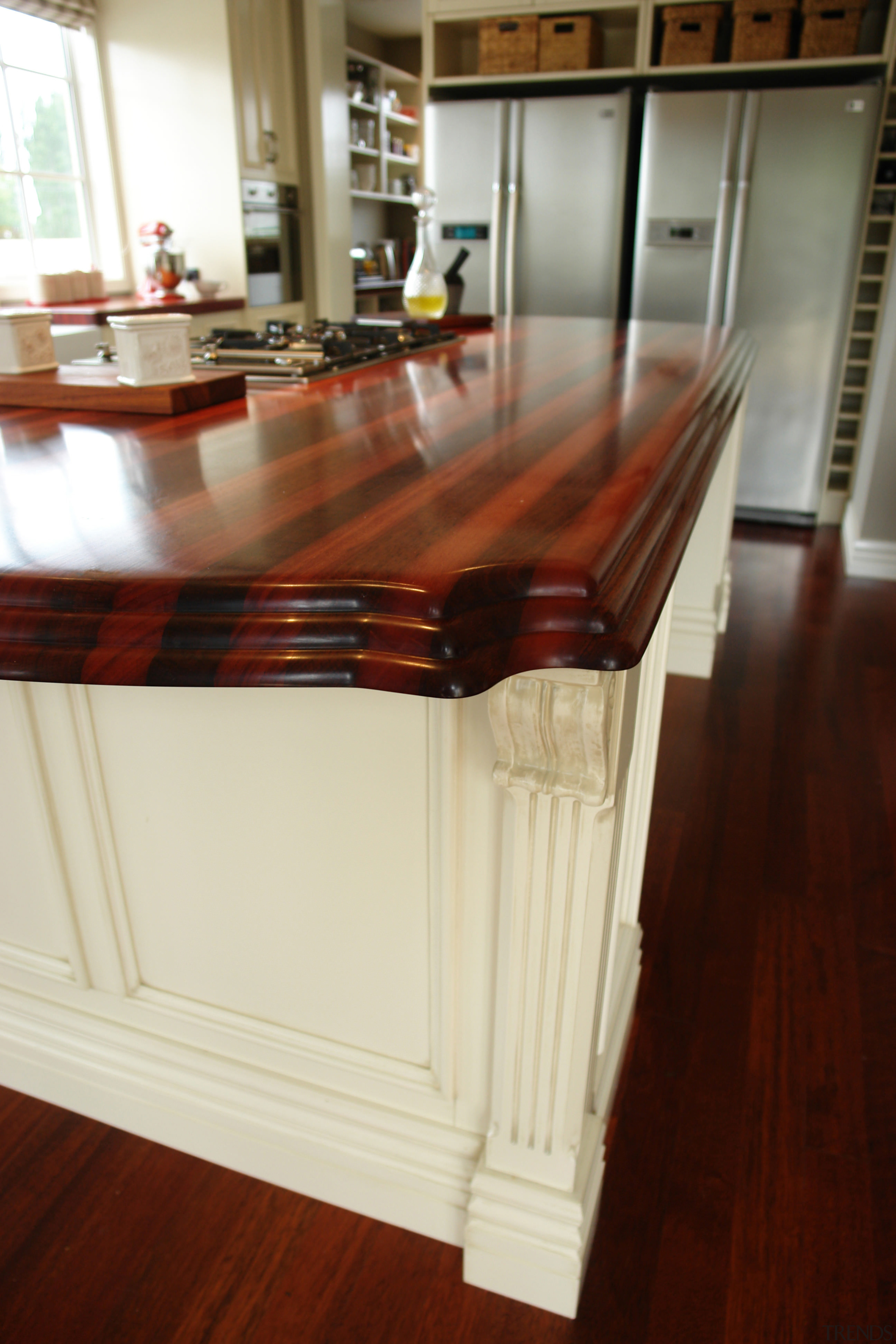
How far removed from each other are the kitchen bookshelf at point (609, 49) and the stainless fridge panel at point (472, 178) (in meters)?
0.20

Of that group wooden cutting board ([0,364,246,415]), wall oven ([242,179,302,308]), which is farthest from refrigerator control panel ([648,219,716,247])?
wooden cutting board ([0,364,246,415])

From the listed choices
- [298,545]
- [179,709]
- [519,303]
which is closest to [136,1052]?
[179,709]

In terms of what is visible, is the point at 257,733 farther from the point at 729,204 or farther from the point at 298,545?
the point at 729,204

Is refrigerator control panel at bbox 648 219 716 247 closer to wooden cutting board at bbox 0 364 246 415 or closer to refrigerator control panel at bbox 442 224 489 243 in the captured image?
refrigerator control panel at bbox 442 224 489 243

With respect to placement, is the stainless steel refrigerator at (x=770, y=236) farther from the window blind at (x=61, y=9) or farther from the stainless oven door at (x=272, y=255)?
the window blind at (x=61, y=9)

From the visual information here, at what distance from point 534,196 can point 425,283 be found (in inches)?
83.6

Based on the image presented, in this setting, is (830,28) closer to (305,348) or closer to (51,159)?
(51,159)

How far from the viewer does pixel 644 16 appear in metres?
3.65

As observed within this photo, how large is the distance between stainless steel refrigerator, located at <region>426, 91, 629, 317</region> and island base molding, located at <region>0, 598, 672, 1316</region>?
3224 millimetres

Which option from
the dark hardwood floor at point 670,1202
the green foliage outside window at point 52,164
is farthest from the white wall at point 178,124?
the dark hardwood floor at point 670,1202

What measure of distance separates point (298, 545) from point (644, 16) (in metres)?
4.04

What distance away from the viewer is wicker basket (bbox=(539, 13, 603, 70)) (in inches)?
147

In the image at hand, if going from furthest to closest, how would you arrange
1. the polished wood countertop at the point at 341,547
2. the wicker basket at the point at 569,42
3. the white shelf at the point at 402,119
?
the white shelf at the point at 402,119 < the wicker basket at the point at 569,42 < the polished wood countertop at the point at 341,547

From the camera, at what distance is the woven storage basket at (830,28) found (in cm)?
341
